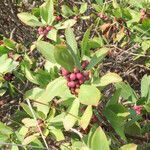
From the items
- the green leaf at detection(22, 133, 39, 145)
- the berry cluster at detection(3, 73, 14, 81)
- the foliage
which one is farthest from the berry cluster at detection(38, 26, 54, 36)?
the green leaf at detection(22, 133, 39, 145)

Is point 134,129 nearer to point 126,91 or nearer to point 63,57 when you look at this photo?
point 126,91

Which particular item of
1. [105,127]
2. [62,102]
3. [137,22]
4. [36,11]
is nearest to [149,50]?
[137,22]

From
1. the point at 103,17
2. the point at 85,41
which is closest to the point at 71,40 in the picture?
the point at 85,41

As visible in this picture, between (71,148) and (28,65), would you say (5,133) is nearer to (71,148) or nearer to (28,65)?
(71,148)

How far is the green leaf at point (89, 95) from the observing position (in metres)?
1.25

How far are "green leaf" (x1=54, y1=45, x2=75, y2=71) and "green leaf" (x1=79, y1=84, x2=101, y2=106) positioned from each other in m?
0.07

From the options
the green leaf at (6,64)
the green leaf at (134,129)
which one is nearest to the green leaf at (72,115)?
the green leaf at (134,129)

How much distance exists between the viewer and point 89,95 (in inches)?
49.6

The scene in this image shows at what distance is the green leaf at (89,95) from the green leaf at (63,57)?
0.07 meters

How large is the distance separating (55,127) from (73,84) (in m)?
0.29

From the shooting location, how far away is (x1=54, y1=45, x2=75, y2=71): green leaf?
4.13 feet

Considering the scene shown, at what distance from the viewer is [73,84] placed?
4.35ft

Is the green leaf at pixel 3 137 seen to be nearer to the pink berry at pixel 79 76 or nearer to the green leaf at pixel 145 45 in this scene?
the pink berry at pixel 79 76

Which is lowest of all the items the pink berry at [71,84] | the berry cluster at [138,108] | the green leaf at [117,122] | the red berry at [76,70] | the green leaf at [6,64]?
the berry cluster at [138,108]
